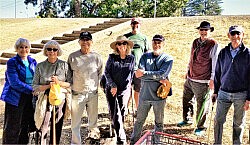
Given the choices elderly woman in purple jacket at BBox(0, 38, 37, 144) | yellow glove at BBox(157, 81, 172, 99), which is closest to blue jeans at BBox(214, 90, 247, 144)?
yellow glove at BBox(157, 81, 172, 99)

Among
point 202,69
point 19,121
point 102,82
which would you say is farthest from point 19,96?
point 202,69

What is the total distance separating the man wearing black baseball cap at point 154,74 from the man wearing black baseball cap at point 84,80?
1.89 ft

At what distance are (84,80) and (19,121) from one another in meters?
0.96

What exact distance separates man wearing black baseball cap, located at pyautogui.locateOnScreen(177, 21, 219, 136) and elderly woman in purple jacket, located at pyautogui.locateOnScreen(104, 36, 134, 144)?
3.38 ft

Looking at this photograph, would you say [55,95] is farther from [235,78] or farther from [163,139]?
[235,78]

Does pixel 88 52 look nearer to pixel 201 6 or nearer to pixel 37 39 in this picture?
pixel 37 39

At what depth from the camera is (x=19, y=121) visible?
412 centimetres

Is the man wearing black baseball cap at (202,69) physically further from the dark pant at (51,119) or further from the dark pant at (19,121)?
the dark pant at (19,121)

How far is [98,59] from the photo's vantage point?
434 cm

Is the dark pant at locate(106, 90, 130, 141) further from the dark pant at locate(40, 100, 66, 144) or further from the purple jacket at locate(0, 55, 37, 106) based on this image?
the purple jacket at locate(0, 55, 37, 106)

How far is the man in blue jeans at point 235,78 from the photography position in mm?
3885

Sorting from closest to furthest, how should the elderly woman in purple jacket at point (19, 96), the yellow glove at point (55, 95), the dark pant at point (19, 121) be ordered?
the yellow glove at point (55, 95) → the elderly woman in purple jacket at point (19, 96) → the dark pant at point (19, 121)

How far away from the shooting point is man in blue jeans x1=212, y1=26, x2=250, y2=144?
388cm

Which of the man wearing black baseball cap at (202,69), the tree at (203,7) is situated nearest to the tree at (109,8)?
the man wearing black baseball cap at (202,69)
